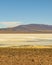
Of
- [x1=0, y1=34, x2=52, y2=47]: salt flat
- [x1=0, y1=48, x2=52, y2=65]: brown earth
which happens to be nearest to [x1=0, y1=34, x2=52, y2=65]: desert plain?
[x1=0, y1=48, x2=52, y2=65]: brown earth

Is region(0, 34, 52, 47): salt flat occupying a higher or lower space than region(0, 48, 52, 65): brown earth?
lower

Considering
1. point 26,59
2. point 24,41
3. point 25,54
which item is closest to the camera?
point 26,59

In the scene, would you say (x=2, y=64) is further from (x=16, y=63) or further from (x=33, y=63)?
(x=33, y=63)

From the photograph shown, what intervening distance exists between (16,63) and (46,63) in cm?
150

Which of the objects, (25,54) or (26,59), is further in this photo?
(25,54)

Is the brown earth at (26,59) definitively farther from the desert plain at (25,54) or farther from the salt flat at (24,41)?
the salt flat at (24,41)

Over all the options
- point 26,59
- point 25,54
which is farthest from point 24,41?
point 26,59

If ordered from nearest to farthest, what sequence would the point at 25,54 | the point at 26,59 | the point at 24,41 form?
the point at 26,59 → the point at 25,54 → the point at 24,41

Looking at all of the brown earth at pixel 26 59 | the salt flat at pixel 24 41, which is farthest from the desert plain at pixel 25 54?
the salt flat at pixel 24 41

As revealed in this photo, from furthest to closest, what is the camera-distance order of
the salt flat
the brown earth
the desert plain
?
the salt flat < the desert plain < the brown earth

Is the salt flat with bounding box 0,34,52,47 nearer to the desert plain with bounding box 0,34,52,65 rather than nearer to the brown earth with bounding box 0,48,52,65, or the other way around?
the desert plain with bounding box 0,34,52,65

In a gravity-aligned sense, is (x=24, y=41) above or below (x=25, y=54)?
below

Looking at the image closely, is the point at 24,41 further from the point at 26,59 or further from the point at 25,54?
the point at 26,59

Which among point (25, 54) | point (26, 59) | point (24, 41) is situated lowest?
point (24, 41)
